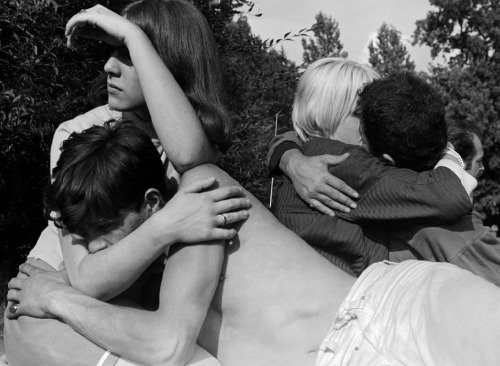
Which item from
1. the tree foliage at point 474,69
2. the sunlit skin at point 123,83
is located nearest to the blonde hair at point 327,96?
the sunlit skin at point 123,83

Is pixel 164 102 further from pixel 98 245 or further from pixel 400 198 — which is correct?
pixel 400 198

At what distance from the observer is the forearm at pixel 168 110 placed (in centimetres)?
258

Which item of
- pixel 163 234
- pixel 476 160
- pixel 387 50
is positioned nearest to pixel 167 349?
pixel 163 234

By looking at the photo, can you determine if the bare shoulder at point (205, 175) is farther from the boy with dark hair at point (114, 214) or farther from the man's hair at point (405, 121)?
the man's hair at point (405, 121)

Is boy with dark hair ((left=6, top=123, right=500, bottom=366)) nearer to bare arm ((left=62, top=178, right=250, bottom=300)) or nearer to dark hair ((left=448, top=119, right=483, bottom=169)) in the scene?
bare arm ((left=62, top=178, right=250, bottom=300))

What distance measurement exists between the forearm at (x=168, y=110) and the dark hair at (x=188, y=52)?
139 mm

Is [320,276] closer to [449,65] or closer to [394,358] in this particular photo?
[394,358]

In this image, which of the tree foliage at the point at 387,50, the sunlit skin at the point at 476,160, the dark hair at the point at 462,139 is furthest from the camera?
the tree foliage at the point at 387,50

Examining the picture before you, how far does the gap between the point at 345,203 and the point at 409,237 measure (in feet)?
0.92

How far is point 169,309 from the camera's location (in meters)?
2.32

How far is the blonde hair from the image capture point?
324 cm

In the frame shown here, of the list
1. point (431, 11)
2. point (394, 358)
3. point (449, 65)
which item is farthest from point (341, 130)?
point (431, 11)

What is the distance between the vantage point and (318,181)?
2.97 meters

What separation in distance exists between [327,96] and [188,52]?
2.41ft
